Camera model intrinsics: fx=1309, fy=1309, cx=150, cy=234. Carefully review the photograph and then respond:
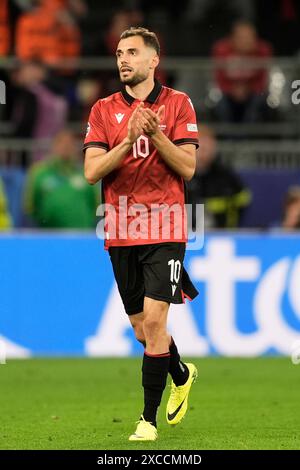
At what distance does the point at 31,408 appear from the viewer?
971 centimetres

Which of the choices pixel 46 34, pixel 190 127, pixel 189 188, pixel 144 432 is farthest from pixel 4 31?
pixel 144 432

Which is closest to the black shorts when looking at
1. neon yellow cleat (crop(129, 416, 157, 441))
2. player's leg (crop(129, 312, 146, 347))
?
player's leg (crop(129, 312, 146, 347))

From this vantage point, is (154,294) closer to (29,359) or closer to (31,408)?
(31,408)

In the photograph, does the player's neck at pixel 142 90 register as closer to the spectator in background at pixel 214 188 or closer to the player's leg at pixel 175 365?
the player's leg at pixel 175 365

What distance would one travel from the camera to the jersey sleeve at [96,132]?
8086 mm

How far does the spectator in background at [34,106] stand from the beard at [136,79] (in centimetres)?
790

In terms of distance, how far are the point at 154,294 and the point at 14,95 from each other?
8.79 metres

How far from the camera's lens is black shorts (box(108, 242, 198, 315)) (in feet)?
26.3

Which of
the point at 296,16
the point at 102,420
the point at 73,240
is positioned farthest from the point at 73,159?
the point at 102,420

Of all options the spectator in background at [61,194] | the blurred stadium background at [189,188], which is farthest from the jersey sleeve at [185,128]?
the spectator in background at [61,194]

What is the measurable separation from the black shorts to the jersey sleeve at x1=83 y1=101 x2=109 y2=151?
2.18 ft

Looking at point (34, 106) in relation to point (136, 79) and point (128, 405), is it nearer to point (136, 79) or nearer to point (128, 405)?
point (128, 405)

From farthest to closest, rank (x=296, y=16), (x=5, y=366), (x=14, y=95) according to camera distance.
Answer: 1. (x=296, y=16)
2. (x=14, y=95)
3. (x=5, y=366)

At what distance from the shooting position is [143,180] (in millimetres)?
8102
